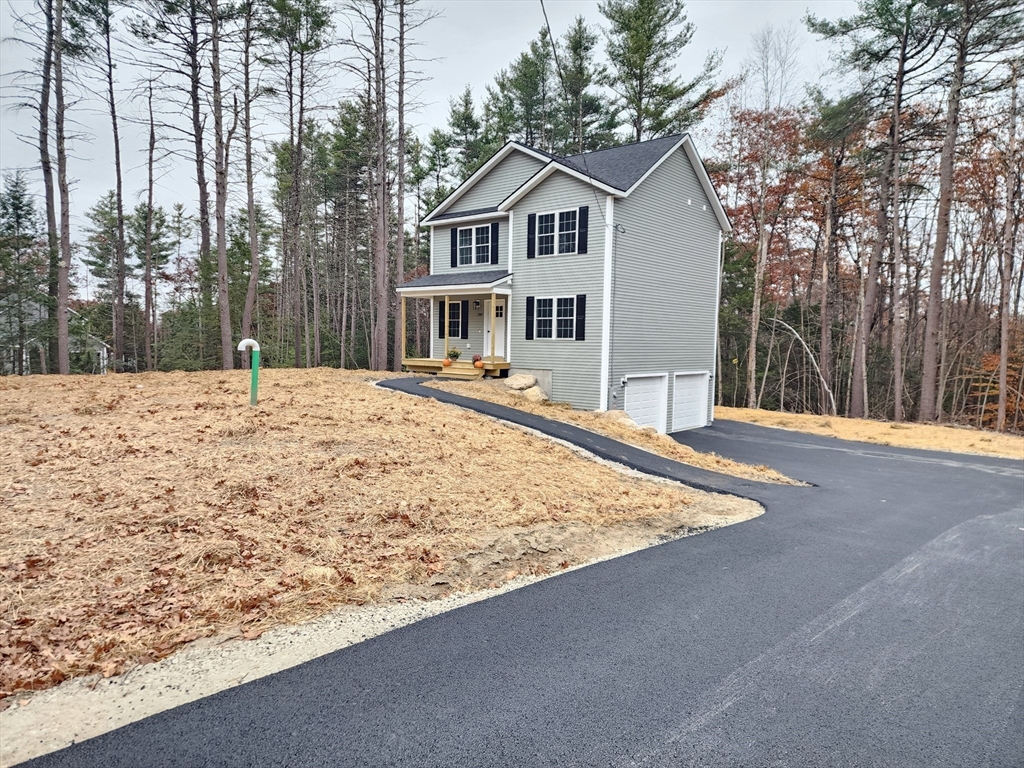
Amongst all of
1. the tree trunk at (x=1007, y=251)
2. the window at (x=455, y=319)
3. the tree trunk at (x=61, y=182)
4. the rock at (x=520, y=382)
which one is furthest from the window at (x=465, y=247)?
the tree trunk at (x=1007, y=251)

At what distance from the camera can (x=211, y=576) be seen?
397cm

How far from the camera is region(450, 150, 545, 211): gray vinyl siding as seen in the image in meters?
17.2

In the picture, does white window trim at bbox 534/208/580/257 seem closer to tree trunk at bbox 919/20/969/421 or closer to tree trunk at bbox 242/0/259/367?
tree trunk at bbox 242/0/259/367

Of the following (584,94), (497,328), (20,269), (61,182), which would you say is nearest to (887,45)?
(584,94)

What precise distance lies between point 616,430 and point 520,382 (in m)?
4.02

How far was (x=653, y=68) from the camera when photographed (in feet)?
80.4

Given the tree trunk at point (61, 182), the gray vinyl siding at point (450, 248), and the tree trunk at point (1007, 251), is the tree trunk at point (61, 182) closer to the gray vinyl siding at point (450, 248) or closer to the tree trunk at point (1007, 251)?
the gray vinyl siding at point (450, 248)

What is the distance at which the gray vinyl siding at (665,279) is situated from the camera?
597 inches

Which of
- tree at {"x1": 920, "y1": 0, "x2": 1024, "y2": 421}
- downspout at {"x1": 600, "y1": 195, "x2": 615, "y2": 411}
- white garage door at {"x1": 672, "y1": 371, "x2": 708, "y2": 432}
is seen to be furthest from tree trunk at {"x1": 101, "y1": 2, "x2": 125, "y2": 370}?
tree at {"x1": 920, "y1": 0, "x2": 1024, "y2": 421}

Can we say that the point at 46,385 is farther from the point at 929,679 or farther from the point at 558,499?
the point at 929,679

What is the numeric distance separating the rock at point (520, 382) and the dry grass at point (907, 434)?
29.1 ft

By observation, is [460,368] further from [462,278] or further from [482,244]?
[482,244]

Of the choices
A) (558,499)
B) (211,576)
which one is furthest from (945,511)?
(211,576)

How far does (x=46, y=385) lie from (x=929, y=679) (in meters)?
15.1
